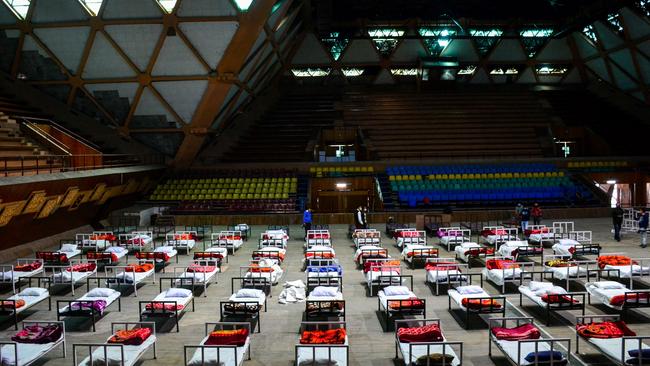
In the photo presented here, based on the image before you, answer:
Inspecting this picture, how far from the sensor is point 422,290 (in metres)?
13.5

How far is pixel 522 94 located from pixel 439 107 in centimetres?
759

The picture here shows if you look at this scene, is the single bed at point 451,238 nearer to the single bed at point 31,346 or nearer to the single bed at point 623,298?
the single bed at point 623,298

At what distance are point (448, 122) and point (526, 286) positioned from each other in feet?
88.4

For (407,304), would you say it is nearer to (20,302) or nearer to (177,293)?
(177,293)

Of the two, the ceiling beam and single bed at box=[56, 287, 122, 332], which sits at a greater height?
the ceiling beam

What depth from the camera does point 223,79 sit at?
24906 mm

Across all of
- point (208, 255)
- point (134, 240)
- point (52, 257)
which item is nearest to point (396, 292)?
point (208, 255)

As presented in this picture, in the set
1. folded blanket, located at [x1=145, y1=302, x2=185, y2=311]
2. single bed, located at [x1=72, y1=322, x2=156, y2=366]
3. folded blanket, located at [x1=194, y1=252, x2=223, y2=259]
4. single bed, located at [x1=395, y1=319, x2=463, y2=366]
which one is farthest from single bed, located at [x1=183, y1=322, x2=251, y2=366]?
folded blanket, located at [x1=194, y1=252, x2=223, y2=259]

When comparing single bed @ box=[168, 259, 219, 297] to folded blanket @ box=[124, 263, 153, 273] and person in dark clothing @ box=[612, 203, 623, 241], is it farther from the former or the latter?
person in dark clothing @ box=[612, 203, 623, 241]

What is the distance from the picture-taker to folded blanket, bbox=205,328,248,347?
864 centimetres

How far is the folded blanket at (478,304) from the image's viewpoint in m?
10.6

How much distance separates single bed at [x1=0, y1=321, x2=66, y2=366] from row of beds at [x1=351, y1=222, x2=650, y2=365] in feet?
19.8

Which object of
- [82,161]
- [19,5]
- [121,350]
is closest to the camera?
[121,350]

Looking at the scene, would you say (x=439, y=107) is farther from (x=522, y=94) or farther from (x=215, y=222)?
(x=215, y=222)
